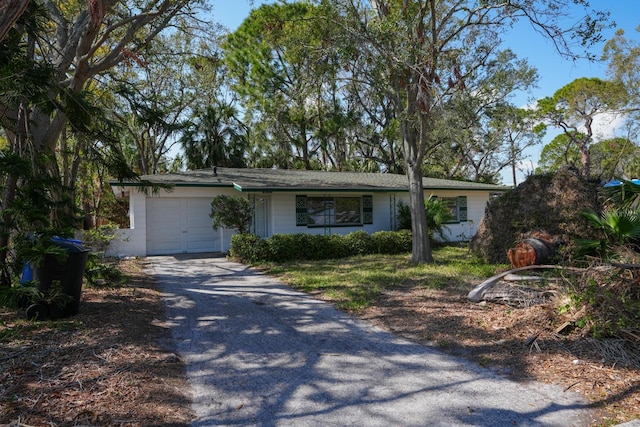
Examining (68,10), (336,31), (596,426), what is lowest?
(596,426)

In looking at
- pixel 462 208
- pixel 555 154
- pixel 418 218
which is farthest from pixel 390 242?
pixel 555 154

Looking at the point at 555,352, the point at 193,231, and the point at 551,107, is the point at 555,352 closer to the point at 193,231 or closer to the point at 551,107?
the point at 193,231

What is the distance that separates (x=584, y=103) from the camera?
26.0m

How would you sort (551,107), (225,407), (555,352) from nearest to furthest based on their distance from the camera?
(225,407) → (555,352) → (551,107)

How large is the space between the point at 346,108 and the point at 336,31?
15904 mm

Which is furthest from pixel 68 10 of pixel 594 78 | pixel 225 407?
pixel 594 78

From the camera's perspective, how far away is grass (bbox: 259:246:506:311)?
8.20m

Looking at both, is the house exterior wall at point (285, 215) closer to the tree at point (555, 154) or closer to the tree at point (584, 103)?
the tree at point (584, 103)

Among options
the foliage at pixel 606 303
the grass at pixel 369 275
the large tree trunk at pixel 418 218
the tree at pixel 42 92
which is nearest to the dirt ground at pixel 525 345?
the foliage at pixel 606 303

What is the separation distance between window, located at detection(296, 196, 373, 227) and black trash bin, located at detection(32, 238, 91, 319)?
35.1ft

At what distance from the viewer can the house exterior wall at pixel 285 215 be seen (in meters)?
14.5

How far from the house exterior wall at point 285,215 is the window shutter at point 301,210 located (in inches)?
5.0

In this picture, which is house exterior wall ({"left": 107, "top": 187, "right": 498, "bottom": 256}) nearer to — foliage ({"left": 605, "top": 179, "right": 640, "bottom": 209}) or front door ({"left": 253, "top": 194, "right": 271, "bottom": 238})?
front door ({"left": 253, "top": 194, "right": 271, "bottom": 238})

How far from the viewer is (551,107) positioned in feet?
98.2
